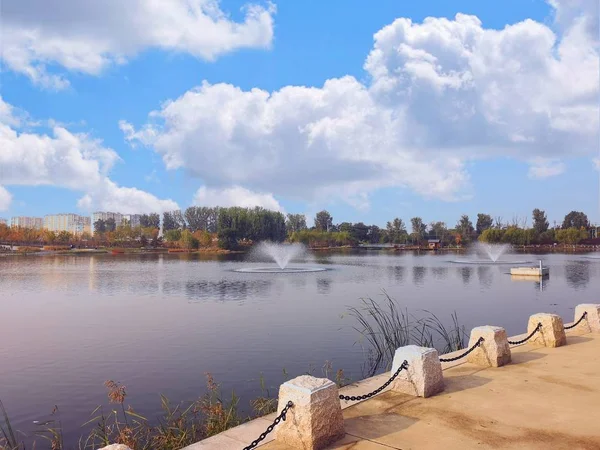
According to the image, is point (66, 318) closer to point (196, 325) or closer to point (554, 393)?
point (196, 325)

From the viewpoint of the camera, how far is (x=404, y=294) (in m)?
29.6

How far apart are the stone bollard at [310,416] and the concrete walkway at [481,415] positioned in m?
0.15

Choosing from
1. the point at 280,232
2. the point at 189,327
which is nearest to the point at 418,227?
the point at 280,232

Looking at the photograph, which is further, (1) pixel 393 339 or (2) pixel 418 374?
(1) pixel 393 339

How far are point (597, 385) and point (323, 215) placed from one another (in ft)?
564

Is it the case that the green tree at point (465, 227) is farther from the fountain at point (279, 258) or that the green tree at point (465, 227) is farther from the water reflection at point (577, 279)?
the water reflection at point (577, 279)

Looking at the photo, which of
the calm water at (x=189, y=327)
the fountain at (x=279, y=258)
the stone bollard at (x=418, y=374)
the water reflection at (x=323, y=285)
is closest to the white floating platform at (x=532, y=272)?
the calm water at (x=189, y=327)

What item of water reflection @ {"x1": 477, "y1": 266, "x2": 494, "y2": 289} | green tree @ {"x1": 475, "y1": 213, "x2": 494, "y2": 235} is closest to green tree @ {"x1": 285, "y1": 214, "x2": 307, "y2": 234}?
green tree @ {"x1": 475, "y1": 213, "x2": 494, "y2": 235}

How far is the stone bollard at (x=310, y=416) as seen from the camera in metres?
5.78

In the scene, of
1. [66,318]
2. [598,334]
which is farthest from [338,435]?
[66,318]

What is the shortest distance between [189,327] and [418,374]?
12.9 metres

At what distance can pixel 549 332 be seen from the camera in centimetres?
1122

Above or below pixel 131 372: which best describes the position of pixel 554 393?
above

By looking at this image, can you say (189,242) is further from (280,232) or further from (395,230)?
(395,230)
